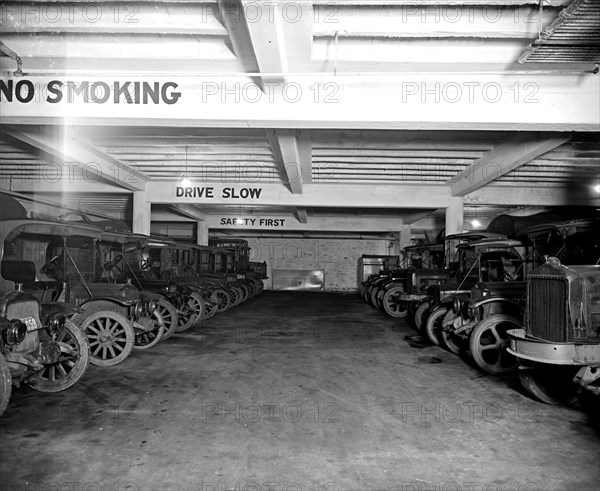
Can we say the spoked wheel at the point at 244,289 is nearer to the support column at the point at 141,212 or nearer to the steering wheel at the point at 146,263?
the support column at the point at 141,212

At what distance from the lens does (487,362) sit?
632 cm

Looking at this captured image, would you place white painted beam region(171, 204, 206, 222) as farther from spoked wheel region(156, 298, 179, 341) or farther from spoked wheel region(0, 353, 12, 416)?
spoked wheel region(0, 353, 12, 416)

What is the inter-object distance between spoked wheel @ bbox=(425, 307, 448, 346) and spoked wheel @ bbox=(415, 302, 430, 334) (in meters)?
1.26

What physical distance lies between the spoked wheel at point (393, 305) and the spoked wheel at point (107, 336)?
8.19 m

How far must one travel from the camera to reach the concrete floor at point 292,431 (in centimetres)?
308

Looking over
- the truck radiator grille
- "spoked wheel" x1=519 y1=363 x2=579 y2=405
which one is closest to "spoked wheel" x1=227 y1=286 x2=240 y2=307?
"spoked wheel" x1=519 y1=363 x2=579 y2=405

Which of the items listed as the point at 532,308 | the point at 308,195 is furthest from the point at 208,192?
the point at 532,308

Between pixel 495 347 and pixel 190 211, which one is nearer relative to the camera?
pixel 495 347

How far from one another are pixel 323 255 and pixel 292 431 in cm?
2190

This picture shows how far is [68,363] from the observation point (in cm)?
517

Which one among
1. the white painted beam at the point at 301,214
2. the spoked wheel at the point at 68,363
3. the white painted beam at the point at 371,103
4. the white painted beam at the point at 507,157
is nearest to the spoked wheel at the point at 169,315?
the spoked wheel at the point at 68,363

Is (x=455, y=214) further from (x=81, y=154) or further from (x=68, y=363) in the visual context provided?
(x=68, y=363)

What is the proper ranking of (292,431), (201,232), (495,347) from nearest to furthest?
1. (292,431)
2. (495,347)
3. (201,232)

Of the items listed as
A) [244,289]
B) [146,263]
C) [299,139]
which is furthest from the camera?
[244,289]
